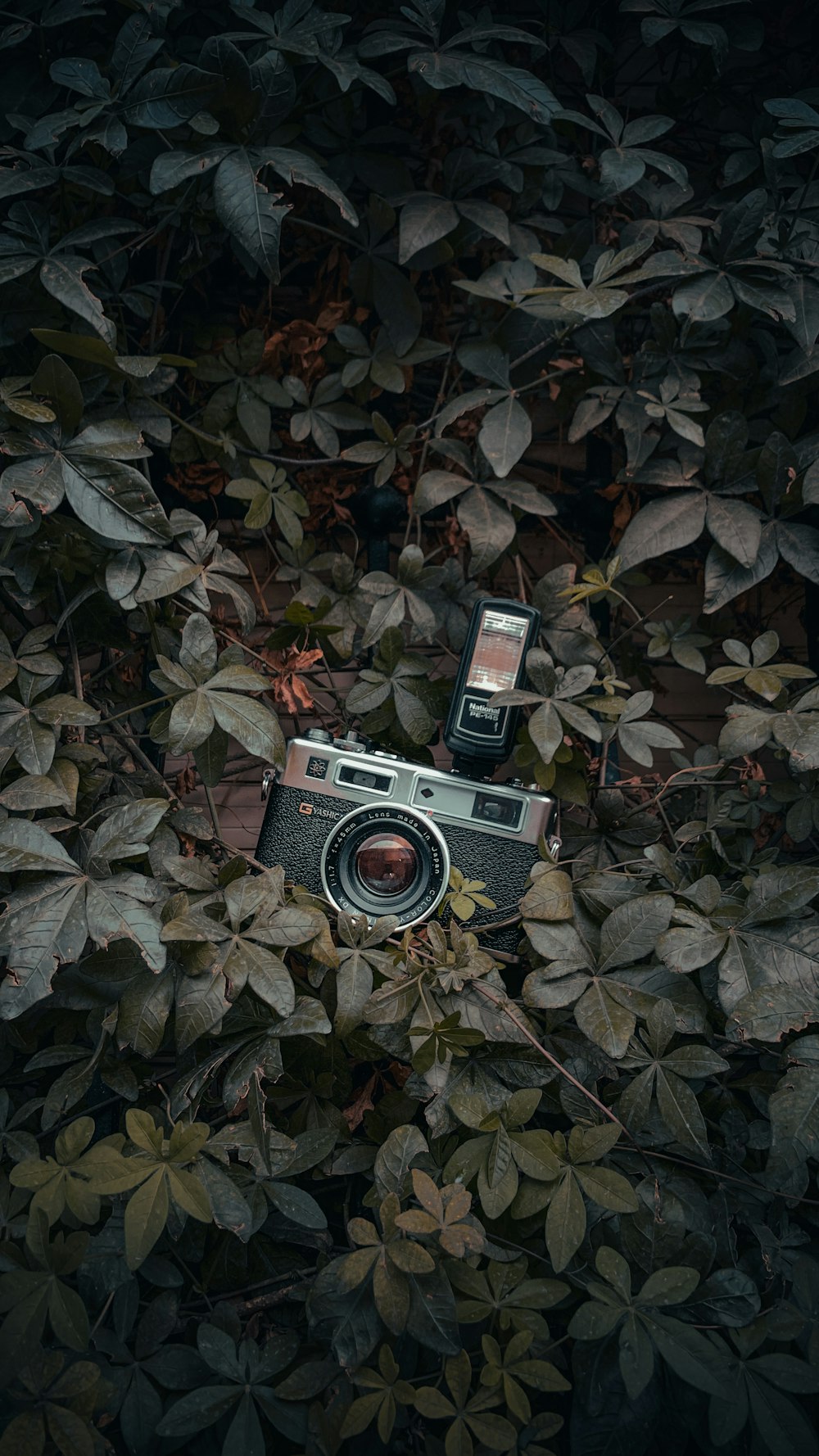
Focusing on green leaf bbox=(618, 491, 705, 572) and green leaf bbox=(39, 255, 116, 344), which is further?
green leaf bbox=(618, 491, 705, 572)

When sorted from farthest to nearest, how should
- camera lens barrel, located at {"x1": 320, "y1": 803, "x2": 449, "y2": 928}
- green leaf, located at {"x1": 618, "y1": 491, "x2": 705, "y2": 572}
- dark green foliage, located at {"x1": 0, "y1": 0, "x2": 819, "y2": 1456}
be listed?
green leaf, located at {"x1": 618, "y1": 491, "x2": 705, "y2": 572}
camera lens barrel, located at {"x1": 320, "y1": 803, "x2": 449, "y2": 928}
dark green foliage, located at {"x1": 0, "y1": 0, "x2": 819, "y2": 1456}

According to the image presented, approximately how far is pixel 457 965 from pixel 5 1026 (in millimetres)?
575

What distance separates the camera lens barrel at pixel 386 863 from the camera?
1218 millimetres

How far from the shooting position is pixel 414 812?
1.22 metres

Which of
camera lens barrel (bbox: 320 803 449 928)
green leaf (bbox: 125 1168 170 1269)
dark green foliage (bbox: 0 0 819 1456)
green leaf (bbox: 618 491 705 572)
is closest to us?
green leaf (bbox: 125 1168 170 1269)

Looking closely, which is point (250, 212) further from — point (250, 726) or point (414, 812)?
point (414, 812)

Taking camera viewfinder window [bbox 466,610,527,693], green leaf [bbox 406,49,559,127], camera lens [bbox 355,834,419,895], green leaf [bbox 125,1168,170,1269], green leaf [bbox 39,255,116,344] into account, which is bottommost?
green leaf [bbox 125,1168,170,1269]

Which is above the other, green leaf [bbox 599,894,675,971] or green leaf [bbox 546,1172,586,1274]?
green leaf [bbox 599,894,675,971]

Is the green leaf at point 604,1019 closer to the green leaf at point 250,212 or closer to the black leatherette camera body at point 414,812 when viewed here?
the black leatherette camera body at point 414,812

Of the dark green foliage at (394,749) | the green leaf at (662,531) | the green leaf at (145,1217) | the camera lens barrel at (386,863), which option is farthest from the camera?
the green leaf at (662,531)

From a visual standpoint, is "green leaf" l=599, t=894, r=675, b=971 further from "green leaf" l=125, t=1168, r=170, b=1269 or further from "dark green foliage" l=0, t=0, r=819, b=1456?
"green leaf" l=125, t=1168, r=170, b=1269

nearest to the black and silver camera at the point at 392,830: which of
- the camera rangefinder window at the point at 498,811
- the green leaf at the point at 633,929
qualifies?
the camera rangefinder window at the point at 498,811

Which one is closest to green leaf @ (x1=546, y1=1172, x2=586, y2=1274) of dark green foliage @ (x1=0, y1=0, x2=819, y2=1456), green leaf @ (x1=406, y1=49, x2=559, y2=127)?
dark green foliage @ (x1=0, y1=0, x2=819, y2=1456)

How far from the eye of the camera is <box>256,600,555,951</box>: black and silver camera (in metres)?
1.23
